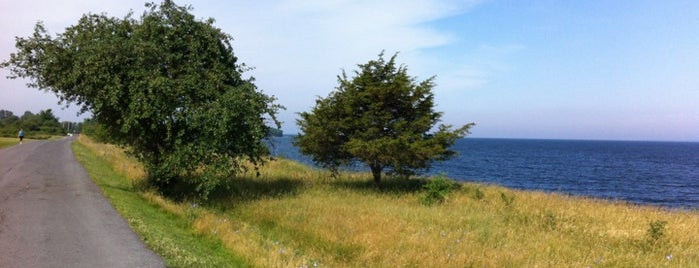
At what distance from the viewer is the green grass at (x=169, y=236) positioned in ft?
26.0

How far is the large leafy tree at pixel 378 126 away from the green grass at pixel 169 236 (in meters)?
7.99

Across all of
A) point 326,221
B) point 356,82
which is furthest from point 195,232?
Answer: point 356,82

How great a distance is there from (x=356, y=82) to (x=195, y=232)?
11.3 metres

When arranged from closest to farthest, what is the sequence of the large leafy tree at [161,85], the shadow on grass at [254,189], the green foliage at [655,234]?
1. the green foliage at [655,234]
2. the large leafy tree at [161,85]
3. the shadow on grass at [254,189]

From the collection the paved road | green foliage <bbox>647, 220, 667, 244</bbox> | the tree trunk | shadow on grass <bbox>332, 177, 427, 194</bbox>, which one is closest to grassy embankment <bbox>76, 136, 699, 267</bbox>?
green foliage <bbox>647, 220, 667, 244</bbox>

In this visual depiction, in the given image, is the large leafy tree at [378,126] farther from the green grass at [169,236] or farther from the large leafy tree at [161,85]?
the green grass at [169,236]

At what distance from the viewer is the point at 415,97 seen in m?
19.4

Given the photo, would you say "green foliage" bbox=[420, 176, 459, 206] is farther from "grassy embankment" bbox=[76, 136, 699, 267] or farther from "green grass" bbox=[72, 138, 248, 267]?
"green grass" bbox=[72, 138, 248, 267]

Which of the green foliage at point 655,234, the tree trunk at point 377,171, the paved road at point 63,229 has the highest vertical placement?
the tree trunk at point 377,171

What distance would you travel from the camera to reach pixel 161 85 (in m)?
14.0

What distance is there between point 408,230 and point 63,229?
7.55 m

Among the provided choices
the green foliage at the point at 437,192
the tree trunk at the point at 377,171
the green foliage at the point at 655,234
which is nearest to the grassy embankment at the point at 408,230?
the green foliage at the point at 655,234

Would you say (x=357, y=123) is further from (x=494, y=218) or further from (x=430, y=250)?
(x=430, y=250)

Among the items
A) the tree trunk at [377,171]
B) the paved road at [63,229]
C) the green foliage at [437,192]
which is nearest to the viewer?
the paved road at [63,229]
